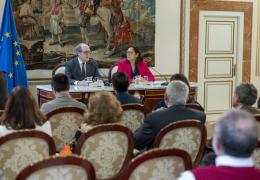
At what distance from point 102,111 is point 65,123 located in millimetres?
645

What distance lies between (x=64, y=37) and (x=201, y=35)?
8.91 feet

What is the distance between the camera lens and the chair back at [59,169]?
1848mm

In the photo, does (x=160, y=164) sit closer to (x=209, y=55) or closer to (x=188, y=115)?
(x=188, y=115)

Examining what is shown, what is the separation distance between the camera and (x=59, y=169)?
192cm

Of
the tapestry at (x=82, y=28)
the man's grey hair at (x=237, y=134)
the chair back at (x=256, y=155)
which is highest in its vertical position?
the tapestry at (x=82, y=28)

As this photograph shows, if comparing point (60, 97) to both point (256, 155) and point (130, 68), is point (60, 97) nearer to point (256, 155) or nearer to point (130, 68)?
point (256, 155)

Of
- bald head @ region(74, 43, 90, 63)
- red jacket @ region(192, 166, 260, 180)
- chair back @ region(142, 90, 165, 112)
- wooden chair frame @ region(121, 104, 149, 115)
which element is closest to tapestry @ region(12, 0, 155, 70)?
bald head @ region(74, 43, 90, 63)

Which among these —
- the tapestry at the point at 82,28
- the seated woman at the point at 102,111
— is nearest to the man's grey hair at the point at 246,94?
the seated woman at the point at 102,111

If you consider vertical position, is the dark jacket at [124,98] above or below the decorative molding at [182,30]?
below

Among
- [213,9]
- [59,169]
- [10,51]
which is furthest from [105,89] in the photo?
[59,169]

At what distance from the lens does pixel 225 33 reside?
853 centimetres

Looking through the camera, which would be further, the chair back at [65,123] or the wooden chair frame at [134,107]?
the wooden chair frame at [134,107]

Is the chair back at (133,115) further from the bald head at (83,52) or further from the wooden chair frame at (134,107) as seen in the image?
the bald head at (83,52)

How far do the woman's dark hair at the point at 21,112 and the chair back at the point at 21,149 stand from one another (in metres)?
0.29
